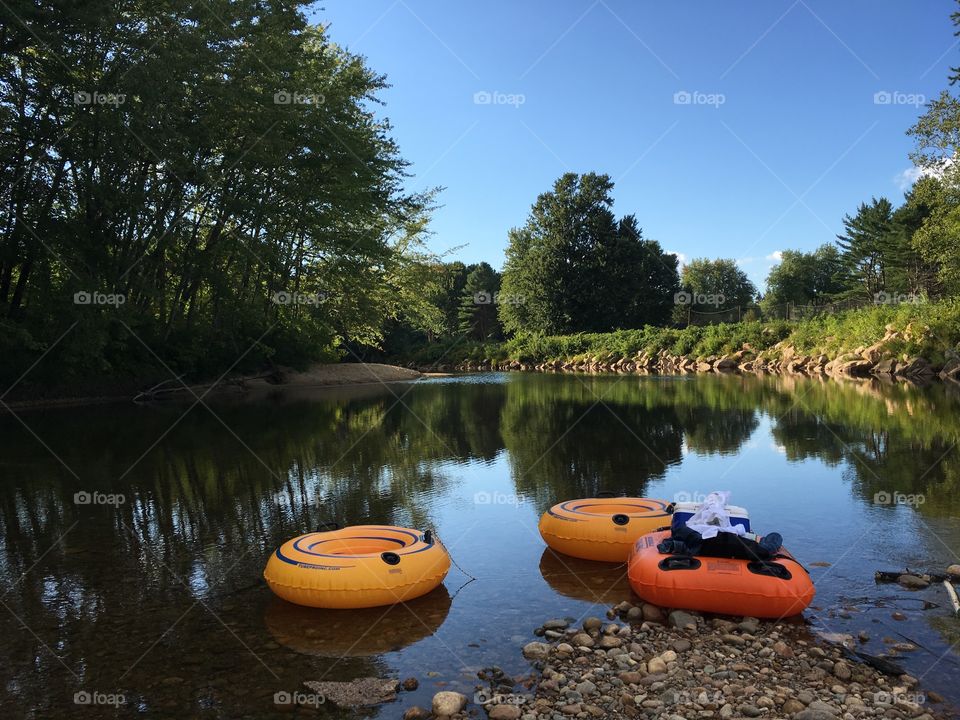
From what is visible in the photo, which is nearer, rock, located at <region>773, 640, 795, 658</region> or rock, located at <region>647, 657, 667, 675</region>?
rock, located at <region>647, 657, 667, 675</region>

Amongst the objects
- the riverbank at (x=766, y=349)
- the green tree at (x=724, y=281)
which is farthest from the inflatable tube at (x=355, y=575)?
the green tree at (x=724, y=281)

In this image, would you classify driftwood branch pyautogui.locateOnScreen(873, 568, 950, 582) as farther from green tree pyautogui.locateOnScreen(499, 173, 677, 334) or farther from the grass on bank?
green tree pyautogui.locateOnScreen(499, 173, 677, 334)

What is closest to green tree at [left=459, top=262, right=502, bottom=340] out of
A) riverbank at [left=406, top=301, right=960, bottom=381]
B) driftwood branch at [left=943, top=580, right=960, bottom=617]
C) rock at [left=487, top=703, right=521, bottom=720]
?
riverbank at [left=406, top=301, right=960, bottom=381]

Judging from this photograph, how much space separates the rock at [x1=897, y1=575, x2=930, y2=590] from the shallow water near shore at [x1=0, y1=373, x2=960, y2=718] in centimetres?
25

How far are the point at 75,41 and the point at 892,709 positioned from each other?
83.2 feet

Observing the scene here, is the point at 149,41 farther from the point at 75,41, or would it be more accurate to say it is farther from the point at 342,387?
the point at 342,387

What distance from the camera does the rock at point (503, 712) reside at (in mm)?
4465

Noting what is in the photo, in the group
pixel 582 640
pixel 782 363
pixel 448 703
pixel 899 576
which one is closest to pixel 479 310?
pixel 782 363

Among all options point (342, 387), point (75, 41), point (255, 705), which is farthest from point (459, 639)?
point (342, 387)

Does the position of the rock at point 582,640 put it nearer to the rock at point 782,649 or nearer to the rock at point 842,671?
the rock at point 782,649

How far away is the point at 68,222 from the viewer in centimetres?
2350

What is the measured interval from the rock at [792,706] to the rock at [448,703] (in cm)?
205

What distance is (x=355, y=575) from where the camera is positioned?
6250 mm

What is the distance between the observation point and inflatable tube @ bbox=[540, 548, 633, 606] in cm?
673
